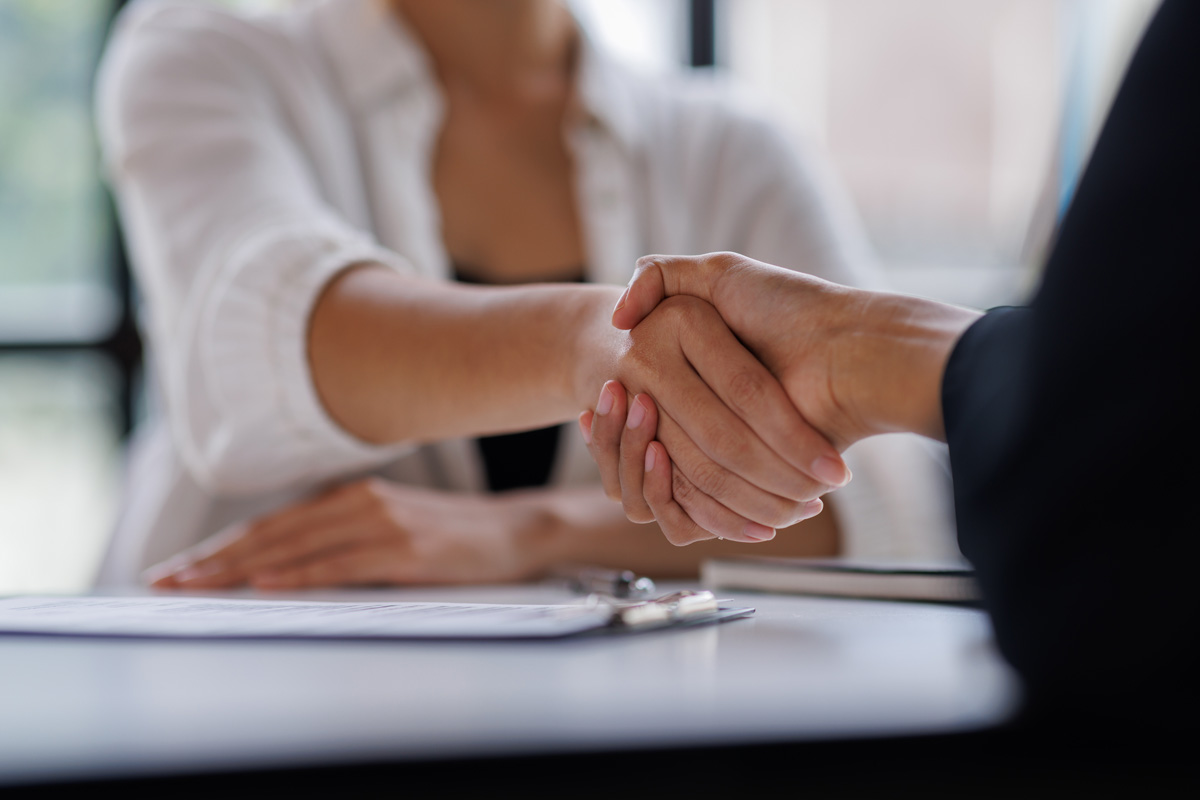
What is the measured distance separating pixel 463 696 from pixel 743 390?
28cm

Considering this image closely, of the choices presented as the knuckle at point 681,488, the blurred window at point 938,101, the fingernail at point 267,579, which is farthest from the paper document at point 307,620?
the blurred window at point 938,101

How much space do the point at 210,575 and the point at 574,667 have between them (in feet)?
1.59

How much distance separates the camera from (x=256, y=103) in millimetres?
966

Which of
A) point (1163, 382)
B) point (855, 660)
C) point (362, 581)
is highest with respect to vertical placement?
point (1163, 382)

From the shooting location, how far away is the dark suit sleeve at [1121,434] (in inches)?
10.1

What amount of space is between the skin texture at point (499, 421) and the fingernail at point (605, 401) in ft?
0.04

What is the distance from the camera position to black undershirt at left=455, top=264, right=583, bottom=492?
1057 millimetres

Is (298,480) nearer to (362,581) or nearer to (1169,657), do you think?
(362,581)

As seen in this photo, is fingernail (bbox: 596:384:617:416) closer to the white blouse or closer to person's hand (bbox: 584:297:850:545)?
person's hand (bbox: 584:297:850:545)

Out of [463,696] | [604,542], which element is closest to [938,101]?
[604,542]

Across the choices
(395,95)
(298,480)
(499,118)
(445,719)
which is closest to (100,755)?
(445,719)

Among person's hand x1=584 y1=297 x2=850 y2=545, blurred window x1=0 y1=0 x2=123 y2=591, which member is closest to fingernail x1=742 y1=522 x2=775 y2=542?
person's hand x1=584 y1=297 x2=850 y2=545

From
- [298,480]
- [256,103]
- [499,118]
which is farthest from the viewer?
[499,118]

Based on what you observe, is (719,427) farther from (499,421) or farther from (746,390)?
(499,421)
